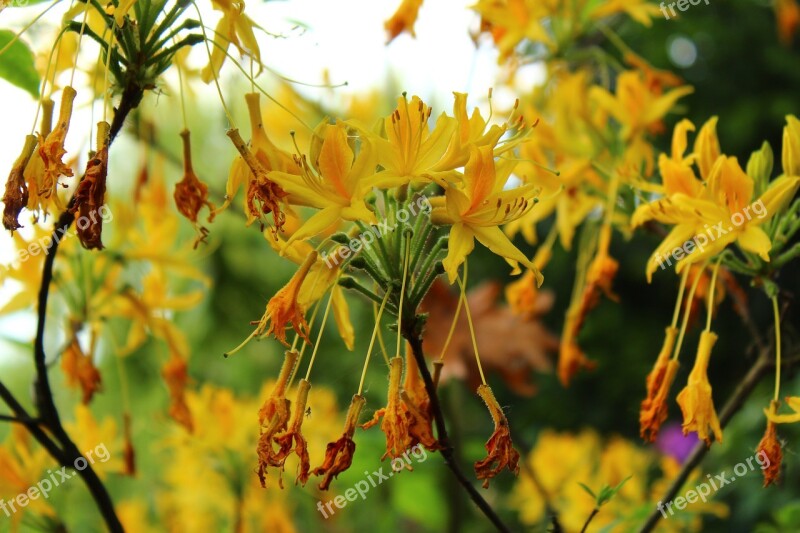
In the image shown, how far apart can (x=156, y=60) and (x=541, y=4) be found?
99cm

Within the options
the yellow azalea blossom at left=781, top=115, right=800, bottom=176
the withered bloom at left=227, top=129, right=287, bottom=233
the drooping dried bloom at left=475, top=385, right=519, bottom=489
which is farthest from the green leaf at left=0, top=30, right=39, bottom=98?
the yellow azalea blossom at left=781, top=115, right=800, bottom=176

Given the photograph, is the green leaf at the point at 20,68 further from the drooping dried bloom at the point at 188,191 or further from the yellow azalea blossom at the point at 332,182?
the yellow azalea blossom at the point at 332,182

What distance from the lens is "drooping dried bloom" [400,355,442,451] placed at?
90cm

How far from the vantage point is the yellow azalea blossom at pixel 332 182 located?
0.90 metres

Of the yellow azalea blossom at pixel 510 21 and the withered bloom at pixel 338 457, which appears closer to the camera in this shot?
the withered bloom at pixel 338 457

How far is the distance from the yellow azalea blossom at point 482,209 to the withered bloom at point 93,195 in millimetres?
354

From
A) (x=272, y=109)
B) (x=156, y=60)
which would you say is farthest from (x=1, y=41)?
(x=272, y=109)

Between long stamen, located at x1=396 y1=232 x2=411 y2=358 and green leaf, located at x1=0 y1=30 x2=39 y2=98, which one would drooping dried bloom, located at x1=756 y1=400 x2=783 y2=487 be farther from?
green leaf, located at x1=0 y1=30 x2=39 y2=98

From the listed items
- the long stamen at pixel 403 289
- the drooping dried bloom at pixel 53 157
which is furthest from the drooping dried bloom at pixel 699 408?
the drooping dried bloom at pixel 53 157

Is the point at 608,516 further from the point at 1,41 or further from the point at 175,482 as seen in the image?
the point at 1,41

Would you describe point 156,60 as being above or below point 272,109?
below

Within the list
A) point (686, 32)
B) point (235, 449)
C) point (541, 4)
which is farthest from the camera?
point (686, 32)

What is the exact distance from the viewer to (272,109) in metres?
2.68

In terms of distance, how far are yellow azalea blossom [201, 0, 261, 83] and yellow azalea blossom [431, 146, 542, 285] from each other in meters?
0.30
